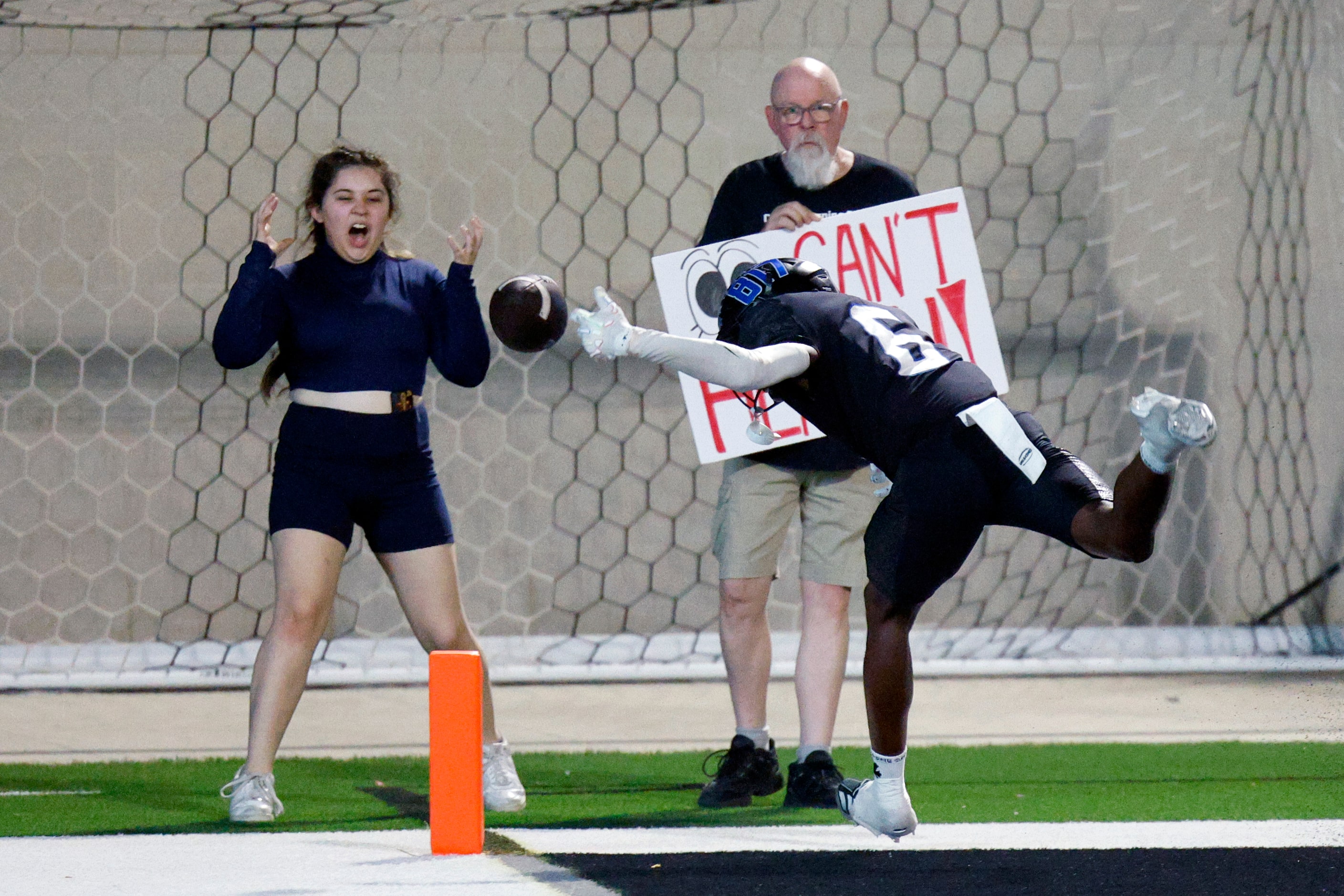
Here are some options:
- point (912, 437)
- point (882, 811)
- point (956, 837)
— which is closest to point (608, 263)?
point (912, 437)

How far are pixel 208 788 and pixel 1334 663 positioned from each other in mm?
3707

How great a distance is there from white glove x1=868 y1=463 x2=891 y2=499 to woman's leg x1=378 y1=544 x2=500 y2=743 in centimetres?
93

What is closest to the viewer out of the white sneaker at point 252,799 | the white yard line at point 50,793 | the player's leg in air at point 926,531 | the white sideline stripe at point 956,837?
the player's leg in air at point 926,531

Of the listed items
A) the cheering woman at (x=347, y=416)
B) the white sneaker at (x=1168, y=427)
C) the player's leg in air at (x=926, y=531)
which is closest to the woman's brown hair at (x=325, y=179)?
the cheering woman at (x=347, y=416)

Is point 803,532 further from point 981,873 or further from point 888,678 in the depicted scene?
point 981,873

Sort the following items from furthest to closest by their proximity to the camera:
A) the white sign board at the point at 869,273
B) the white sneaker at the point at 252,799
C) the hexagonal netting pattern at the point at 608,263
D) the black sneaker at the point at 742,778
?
the hexagonal netting pattern at the point at 608,263 < the white sign board at the point at 869,273 < the black sneaker at the point at 742,778 < the white sneaker at the point at 252,799

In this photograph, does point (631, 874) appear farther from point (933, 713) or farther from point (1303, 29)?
point (1303, 29)

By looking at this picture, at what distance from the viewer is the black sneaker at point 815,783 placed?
3.30 metres

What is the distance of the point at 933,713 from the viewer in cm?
470

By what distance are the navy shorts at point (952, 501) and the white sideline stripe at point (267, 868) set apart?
0.78m

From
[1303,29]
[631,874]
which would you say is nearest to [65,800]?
[631,874]

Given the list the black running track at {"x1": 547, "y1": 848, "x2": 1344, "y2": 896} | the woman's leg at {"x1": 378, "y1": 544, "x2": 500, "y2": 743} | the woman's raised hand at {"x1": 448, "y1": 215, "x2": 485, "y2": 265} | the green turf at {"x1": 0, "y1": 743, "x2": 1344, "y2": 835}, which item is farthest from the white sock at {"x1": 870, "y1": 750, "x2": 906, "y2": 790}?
the woman's raised hand at {"x1": 448, "y1": 215, "x2": 485, "y2": 265}

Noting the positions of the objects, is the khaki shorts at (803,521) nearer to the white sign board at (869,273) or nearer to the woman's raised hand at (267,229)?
the white sign board at (869,273)

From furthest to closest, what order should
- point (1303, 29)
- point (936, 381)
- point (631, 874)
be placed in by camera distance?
point (1303, 29) < point (936, 381) < point (631, 874)
